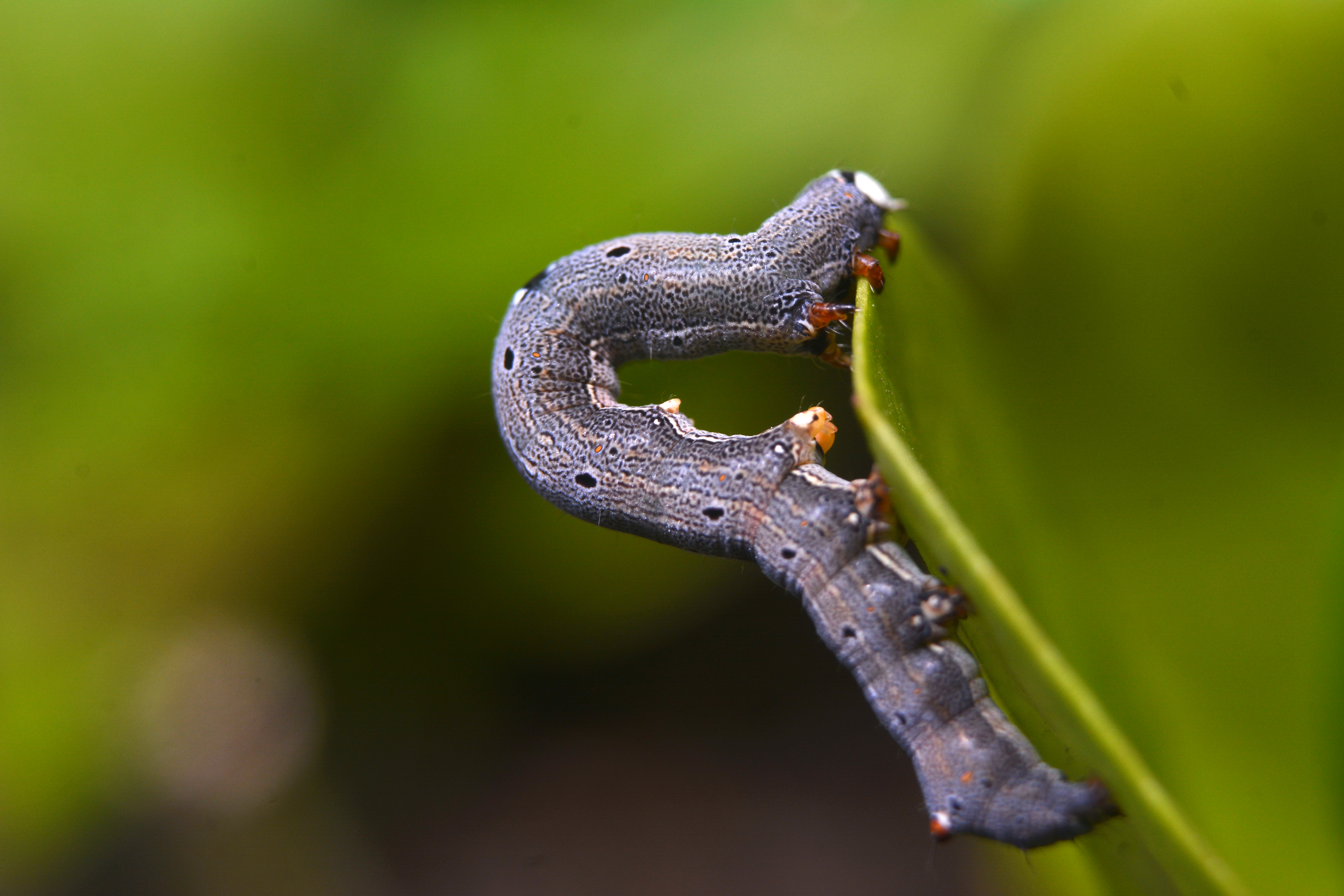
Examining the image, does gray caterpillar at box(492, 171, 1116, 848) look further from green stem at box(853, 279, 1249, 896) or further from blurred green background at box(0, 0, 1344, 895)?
green stem at box(853, 279, 1249, 896)

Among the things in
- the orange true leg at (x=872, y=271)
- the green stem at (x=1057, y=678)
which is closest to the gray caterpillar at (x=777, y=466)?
the orange true leg at (x=872, y=271)

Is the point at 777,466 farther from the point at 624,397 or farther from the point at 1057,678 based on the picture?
the point at 624,397

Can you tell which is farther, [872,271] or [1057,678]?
[872,271]

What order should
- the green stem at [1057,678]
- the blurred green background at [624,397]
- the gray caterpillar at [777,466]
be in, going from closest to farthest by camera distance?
the green stem at [1057,678] < the gray caterpillar at [777,466] < the blurred green background at [624,397]

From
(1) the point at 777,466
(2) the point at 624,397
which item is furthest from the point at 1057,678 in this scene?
(2) the point at 624,397

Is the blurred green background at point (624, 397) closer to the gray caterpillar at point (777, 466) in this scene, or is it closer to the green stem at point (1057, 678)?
the gray caterpillar at point (777, 466)

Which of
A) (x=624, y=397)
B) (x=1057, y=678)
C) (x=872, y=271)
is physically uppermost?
(x=872, y=271)
